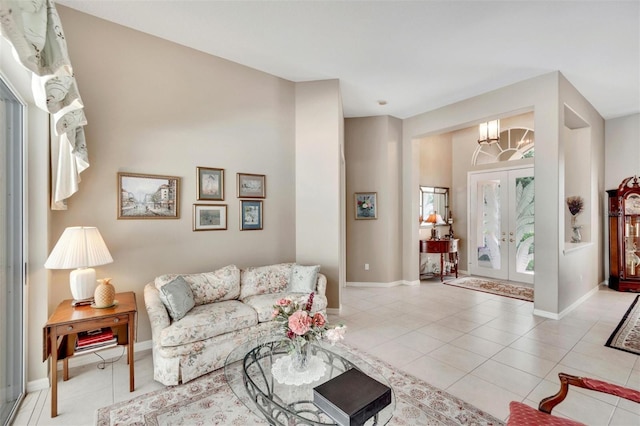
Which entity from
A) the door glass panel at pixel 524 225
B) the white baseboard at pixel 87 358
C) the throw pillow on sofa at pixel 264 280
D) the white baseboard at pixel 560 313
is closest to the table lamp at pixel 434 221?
the door glass panel at pixel 524 225

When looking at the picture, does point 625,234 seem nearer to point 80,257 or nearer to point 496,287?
point 496,287

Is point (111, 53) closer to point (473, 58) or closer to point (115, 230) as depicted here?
point (115, 230)

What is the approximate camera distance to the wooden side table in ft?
6.79

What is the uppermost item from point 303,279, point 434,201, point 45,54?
point 45,54

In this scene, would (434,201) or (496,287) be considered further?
(434,201)

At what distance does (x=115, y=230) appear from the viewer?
294 cm

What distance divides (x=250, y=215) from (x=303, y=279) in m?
1.05

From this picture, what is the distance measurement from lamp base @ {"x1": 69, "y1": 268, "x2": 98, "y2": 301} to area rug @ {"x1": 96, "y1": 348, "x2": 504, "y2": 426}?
893mm

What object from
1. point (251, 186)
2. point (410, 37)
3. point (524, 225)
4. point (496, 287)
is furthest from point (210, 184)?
point (524, 225)

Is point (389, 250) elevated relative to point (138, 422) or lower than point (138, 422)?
elevated

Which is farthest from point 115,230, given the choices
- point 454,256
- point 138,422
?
point 454,256

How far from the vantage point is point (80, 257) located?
2.32m

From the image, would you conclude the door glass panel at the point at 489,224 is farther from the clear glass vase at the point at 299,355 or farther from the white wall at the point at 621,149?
the clear glass vase at the point at 299,355

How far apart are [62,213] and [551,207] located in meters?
5.45
